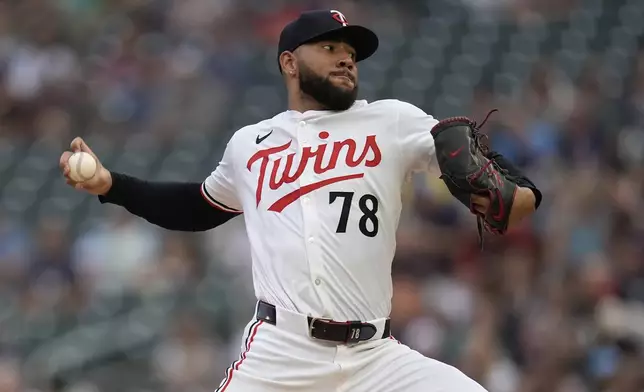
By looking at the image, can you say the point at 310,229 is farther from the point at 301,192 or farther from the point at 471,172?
the point at 471,172

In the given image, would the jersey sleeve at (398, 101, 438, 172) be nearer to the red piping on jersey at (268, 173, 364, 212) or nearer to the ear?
the red piping on jersey at (268, 173, 364, 212)

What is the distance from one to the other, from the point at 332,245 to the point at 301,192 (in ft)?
0.77

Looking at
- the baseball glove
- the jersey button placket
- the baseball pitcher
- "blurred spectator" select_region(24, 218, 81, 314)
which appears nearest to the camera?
the baseball glove

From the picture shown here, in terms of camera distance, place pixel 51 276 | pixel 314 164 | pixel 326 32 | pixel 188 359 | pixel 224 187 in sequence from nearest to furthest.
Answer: pixel 314 164, pixel 326 32, pixel 224 187, pixel 188 359, pixel 51 276

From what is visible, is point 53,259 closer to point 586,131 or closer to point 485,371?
point 485,371

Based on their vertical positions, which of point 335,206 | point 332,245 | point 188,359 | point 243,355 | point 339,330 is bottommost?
point 188,359

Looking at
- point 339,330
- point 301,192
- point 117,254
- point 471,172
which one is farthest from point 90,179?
point 117,254

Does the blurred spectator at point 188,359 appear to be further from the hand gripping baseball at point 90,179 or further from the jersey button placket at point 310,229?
the jersey button placket at point 310,229

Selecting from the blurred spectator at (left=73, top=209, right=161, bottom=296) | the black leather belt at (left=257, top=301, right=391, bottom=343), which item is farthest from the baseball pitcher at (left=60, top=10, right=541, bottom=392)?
the blurred spectator at (left=73, top=209, right=161, bottom=296)

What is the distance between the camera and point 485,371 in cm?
687

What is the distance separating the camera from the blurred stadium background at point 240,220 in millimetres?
7387

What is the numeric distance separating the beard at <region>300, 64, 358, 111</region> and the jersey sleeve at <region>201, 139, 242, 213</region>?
1.26 ft

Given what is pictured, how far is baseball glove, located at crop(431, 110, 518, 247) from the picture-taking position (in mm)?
3859

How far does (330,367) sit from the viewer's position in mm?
4027
